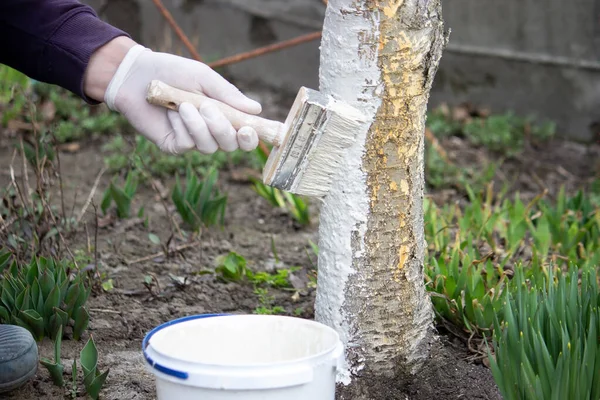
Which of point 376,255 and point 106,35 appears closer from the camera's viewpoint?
point 376,255

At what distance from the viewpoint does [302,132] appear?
1776 millimetres

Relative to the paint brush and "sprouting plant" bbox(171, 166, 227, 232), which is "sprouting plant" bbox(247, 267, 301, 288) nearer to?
"sprouting plant" bbox(171, 166, 227, 232)

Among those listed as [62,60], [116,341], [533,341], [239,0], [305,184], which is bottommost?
[116,341]

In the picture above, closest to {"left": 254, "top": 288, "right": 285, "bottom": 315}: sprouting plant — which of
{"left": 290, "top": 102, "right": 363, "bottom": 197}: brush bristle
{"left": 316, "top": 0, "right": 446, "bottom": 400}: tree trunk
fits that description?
{"left": 316, "top": 0, "right": 446, "bottom": 400}: tree trunk

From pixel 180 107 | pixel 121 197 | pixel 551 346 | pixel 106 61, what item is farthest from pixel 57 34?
pixel 551 346

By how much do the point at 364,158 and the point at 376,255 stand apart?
9.3 inches

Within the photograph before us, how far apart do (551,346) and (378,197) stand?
0.51 meters

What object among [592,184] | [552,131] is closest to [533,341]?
[592,184]

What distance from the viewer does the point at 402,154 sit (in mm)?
1889

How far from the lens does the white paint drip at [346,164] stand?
1.82 meters

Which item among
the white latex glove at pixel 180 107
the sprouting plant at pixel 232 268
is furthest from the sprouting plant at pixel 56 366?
the sprouting plant at pixel 232 268

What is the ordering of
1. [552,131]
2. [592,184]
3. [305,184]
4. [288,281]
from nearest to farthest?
[305,184] < [288,281] < [592,184] < [552,131]

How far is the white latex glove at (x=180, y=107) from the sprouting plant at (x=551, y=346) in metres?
0.71

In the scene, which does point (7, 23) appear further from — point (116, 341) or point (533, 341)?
point (533, 341)
